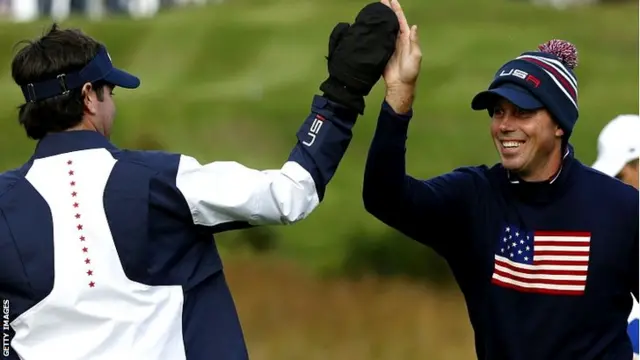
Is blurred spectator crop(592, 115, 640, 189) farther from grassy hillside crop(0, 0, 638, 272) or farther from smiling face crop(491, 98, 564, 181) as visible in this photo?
grassy hillside crop(0, 0, 638, 272)

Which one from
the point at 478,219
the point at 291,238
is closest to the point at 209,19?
the point at 291,238

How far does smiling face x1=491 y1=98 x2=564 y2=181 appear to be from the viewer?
3.52 m

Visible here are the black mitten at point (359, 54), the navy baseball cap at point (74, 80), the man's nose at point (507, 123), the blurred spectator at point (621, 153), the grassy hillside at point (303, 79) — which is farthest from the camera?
the grassy hillside at point (303, 79)

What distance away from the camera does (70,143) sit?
3186mm

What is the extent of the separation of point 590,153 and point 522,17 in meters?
1.73

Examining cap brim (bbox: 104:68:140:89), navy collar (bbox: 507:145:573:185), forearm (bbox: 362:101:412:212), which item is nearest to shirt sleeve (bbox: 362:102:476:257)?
forearm (bbox: 362:101:412:212)

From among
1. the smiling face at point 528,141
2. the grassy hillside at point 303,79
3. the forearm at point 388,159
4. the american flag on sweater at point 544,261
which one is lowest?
the grassy hillside at point 303,79

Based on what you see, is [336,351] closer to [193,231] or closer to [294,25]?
[294,25]

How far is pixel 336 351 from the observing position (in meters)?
7.69

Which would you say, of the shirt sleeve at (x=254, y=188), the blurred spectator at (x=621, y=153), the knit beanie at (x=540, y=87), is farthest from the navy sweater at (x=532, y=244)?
Result: the blurred spectator at (x=621, y=153)

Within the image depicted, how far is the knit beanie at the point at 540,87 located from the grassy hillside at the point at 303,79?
441 centimetres

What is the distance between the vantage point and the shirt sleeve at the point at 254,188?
10.2ft

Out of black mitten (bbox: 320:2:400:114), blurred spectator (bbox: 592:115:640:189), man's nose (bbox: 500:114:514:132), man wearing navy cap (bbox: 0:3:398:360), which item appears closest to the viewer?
man wearing navy cap (bbox: 0:3:398:360)

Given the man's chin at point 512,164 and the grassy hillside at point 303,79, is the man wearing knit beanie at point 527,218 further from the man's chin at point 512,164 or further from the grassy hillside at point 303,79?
the grassy hillside at point 303,79
